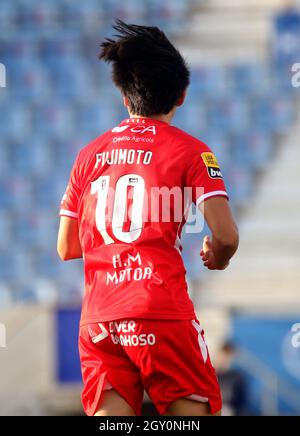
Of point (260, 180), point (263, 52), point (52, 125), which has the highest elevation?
point (263, 52)

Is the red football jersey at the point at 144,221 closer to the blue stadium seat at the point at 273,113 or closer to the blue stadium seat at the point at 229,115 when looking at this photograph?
the blue stadium seat at the point at 229,115

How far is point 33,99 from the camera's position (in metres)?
12.6

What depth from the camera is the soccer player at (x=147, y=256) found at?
9.89ft

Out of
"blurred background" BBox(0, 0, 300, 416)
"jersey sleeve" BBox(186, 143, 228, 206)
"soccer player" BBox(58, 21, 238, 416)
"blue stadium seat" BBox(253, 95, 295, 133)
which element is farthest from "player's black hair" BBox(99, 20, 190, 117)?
"blue stadium seat" BBox(253, 95, 295, 133)

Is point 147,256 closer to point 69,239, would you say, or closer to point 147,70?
point 69,239

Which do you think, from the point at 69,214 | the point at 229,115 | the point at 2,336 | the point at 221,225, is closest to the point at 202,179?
the point at 221,225

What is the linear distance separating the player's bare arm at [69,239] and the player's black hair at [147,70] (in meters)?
0.44

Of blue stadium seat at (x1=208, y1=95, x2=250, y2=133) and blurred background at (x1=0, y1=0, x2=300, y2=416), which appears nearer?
blurred background at (x1=0, y1=0, x2=300, y2=416)

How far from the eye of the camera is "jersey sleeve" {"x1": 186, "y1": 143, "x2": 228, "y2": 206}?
9.90ft

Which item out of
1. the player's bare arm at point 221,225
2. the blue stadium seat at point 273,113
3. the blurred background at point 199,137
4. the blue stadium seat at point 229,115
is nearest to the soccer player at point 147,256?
the player's bare arm at point 221,225

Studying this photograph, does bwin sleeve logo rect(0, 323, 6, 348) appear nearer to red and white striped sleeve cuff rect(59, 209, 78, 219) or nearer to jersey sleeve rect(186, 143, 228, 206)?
red and white striped sleeve cuff rect(59, 209, 78, 219)

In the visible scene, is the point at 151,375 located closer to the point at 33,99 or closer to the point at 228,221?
the point at 228,221
